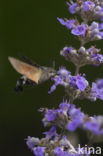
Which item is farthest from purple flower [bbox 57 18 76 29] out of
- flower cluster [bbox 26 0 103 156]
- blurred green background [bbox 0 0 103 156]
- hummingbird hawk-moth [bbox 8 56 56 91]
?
blurred green background [bbox 0 0 103 156]

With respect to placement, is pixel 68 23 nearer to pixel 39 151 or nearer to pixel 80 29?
pixel 80 29

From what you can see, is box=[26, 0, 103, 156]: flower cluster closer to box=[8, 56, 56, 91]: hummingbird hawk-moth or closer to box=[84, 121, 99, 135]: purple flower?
box=[8, 56, 56, 91]: hummingbird hawk-moth

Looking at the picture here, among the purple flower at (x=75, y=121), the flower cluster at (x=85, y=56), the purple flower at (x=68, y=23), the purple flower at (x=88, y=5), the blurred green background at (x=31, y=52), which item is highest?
the blurred green background at (x=31, y=52)

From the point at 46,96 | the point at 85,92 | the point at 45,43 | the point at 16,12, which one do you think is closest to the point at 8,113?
the point at 46,96

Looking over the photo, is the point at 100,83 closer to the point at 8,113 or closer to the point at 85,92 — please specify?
the point at 85,92

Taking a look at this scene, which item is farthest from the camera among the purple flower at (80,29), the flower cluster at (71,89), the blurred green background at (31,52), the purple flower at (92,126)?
the blurred green background at (31,52)

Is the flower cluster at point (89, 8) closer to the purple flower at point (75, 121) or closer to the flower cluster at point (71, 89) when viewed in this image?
the flower cluster at point (71, 89)

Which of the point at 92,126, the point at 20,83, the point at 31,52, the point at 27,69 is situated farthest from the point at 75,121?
the point at 31,52

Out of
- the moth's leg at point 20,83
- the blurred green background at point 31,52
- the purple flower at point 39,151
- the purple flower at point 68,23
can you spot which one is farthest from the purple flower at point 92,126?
the blurred green background at point 31,52
